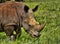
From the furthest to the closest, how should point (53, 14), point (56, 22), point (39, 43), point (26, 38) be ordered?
point (53, 14) < point (56, 22) < point (26, 38) < point (39, 43)

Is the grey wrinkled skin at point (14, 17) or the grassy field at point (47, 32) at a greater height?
the grey wrinkled skin at point (14, 17)

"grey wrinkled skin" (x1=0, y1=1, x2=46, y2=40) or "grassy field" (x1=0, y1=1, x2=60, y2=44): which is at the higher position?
"grey wrinkled skin" (x1=0, y1=1, x2=46, y2=40)

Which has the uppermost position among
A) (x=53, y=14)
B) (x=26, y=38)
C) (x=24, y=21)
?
(x=24, y=21)

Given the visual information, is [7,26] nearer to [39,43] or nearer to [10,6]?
[10,6]

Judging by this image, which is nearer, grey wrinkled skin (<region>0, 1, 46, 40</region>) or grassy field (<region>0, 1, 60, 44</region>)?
grassy field (<region>0, 1, 60, 44</region>)

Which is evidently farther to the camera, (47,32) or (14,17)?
(47,32)

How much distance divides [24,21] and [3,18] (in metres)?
0.75

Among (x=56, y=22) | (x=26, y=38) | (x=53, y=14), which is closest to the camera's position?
(x=26, y=38)

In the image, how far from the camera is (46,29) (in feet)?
48.0

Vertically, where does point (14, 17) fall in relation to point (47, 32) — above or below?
above

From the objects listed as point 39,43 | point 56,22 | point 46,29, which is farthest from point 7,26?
point 56,22

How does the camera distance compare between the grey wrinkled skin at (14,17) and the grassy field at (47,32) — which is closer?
the grassy field at (47,32)

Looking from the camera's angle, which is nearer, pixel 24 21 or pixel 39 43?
pixel 39 43

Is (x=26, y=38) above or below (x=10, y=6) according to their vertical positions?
below
